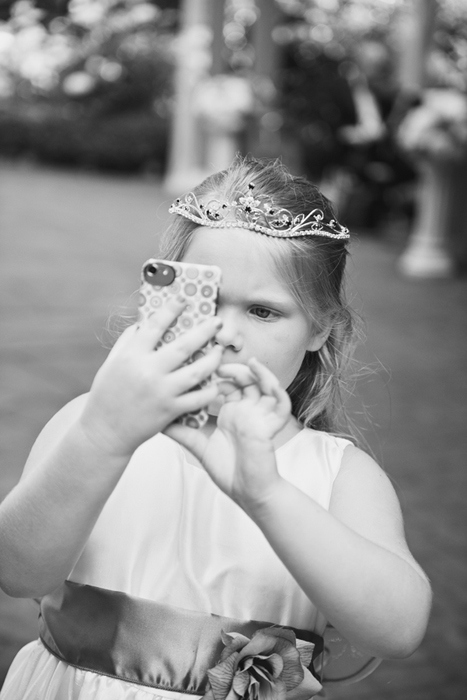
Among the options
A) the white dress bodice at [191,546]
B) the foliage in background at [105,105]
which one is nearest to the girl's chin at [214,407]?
the white dress bodice at [191,546]

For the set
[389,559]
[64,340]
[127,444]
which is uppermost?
[127,444]

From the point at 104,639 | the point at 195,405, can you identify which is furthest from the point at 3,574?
the point at 195,405

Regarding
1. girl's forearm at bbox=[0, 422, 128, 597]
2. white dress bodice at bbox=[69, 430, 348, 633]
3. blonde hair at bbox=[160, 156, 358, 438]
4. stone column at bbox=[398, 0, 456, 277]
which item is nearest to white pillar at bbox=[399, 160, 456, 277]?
stone column at bbox=[398, 0, 456, 277]

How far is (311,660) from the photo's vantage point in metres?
1.54

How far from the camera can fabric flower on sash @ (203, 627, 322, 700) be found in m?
1.41

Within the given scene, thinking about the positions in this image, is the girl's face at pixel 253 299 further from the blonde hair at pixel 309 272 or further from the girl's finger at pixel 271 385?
the girl's finger at pixel 271 385

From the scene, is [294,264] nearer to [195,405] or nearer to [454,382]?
[195,405]

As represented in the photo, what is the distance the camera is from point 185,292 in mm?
1228

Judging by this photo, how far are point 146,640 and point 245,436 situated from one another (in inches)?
20.3

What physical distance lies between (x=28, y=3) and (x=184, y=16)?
1004 cm

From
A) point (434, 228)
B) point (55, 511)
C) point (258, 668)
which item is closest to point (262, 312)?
point (55, 511)

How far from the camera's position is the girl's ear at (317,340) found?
1.66 meters

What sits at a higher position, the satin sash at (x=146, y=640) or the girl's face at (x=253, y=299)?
the girl's face at (x=253, y=299)

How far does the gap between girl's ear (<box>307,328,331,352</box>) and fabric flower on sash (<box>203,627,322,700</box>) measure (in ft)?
1.75
